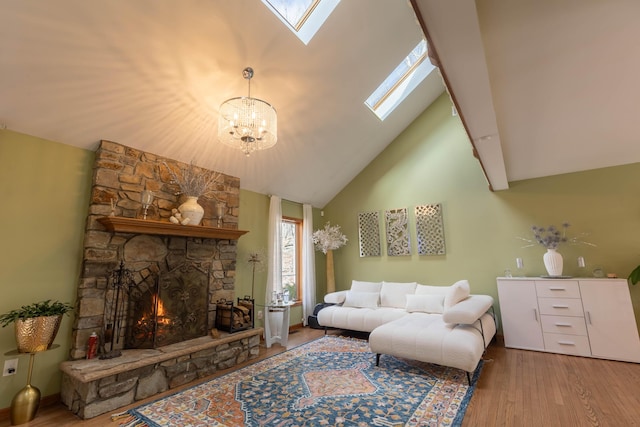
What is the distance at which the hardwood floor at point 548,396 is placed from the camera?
2.15 metres

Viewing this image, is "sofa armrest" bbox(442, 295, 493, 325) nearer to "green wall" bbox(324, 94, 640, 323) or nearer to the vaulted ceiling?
"green wall" bbox(324, 94, 640, 323)

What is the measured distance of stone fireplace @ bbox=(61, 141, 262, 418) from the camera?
8.44 feet

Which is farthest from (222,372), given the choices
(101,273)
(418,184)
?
(418,184)

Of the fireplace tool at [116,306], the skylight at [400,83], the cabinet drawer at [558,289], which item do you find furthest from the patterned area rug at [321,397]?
the skylight at [400,83]

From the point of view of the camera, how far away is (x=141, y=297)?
3186 mm

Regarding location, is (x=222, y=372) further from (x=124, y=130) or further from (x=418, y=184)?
(x=418, y=184)

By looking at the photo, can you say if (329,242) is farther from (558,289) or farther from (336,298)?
(558,289)

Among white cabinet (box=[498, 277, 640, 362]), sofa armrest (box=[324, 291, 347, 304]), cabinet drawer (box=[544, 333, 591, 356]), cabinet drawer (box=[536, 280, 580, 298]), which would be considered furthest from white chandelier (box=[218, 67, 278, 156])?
cabinet drawer (box=[544, 333, 591, 356])

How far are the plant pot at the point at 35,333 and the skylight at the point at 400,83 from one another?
181 inches

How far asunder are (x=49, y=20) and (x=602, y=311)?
6.29 meters

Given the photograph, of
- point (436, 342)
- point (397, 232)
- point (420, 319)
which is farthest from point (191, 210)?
point (397, 232)

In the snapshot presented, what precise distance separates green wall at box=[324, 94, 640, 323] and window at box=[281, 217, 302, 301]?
865 mm

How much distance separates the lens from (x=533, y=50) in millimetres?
2287

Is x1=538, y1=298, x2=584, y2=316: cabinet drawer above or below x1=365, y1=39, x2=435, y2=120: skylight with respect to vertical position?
below
